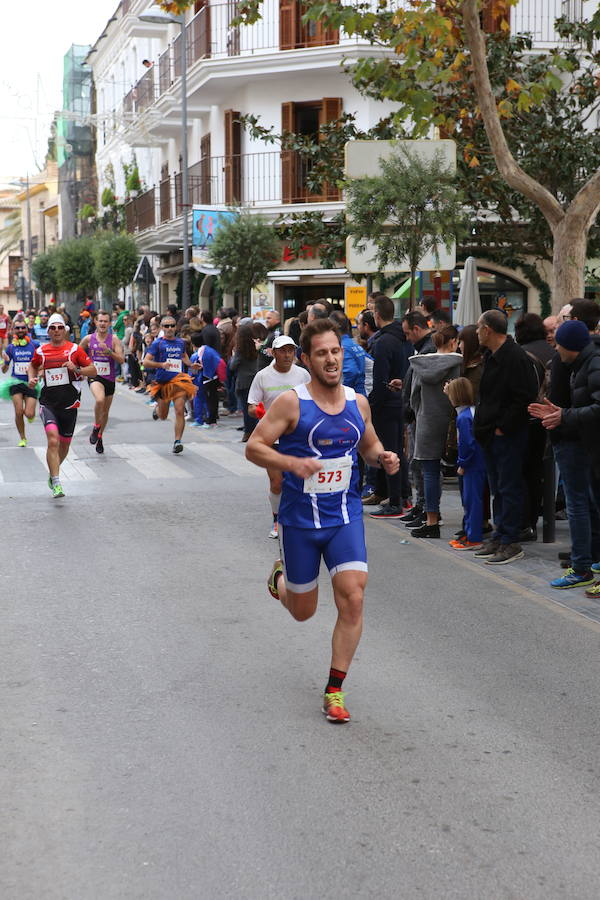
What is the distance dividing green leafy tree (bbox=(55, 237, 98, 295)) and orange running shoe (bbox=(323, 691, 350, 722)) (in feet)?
154

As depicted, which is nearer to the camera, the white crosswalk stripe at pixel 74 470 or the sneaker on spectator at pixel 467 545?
the sneaker on spectator at pixel 467 545

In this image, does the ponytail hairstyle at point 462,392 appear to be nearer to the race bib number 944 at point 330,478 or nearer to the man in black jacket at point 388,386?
the man in black jacket at point 388,386

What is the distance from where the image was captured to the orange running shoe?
5.56m

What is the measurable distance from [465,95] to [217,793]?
1630cm

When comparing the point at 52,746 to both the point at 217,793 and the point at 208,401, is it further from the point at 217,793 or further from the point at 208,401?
the point at 208,401

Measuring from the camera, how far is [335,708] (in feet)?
18.3

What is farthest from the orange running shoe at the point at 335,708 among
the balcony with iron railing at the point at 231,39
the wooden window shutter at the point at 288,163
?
the wooden window shutter at the point at 288,163

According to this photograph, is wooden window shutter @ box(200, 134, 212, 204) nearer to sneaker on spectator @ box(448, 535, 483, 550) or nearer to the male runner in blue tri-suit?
sneaker on spectator @ box(448, 535, 483, 550)

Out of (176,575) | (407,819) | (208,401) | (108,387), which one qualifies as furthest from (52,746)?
(208,401)

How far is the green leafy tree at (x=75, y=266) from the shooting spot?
5169cm

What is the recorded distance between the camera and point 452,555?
9914 mm

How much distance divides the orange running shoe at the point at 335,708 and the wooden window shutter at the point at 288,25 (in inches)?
1058

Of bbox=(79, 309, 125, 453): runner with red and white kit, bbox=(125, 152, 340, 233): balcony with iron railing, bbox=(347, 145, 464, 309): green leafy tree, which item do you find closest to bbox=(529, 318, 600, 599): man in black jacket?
bbox=(347, 145, 464, 309): green leafy tree

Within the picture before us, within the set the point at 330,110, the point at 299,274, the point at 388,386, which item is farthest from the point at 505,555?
the point at 330,110
